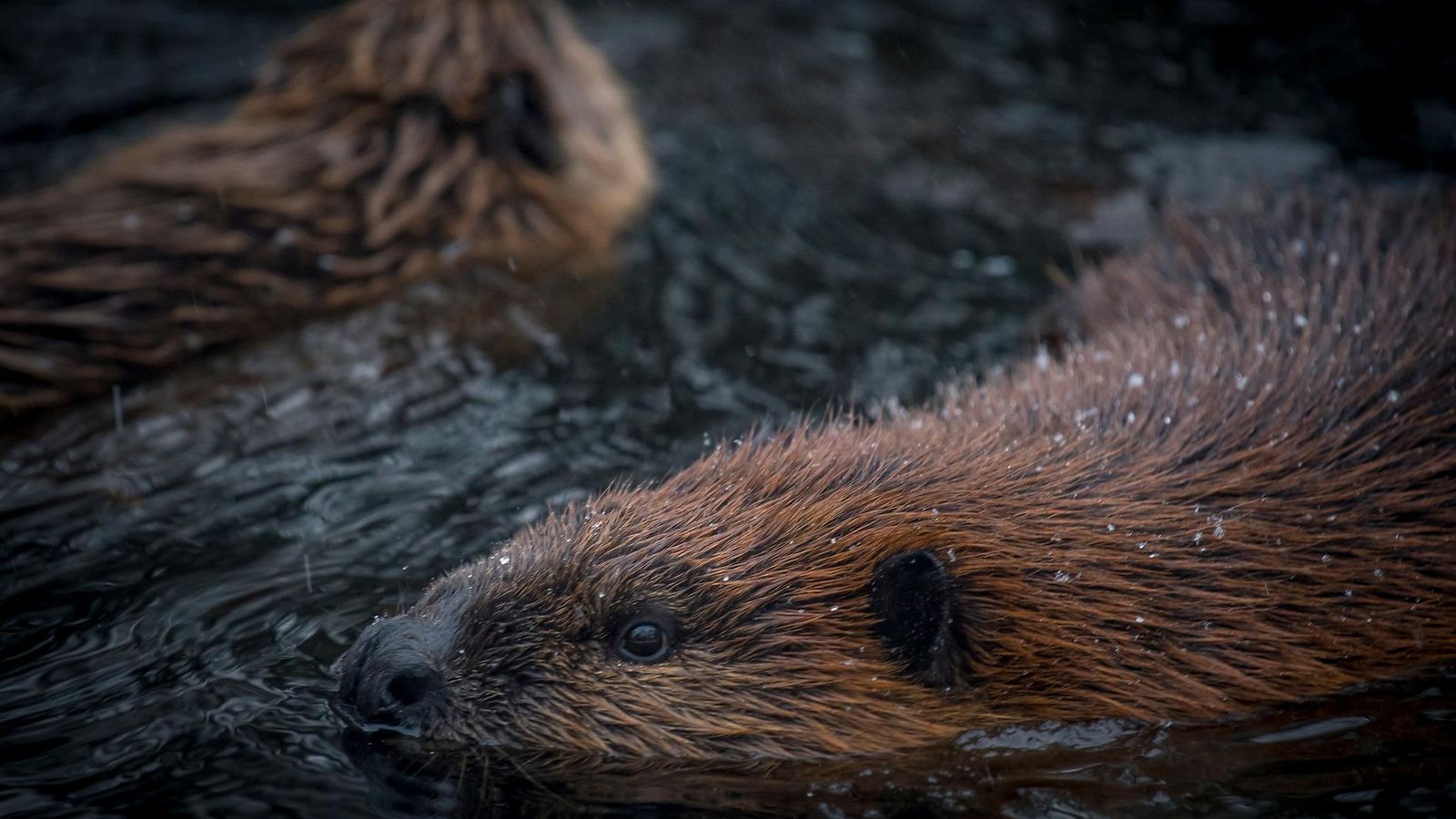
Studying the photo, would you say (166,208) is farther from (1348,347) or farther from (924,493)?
(1348,347)

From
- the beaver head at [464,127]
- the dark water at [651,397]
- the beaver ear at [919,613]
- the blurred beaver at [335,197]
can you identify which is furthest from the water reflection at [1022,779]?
the beaver head at [464,127]

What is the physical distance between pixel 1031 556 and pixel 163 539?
232 centimetres

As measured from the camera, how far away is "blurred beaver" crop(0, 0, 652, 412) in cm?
443

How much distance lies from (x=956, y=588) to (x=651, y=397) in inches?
74.5

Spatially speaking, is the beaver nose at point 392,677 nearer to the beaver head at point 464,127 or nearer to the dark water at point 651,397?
the dark water at point 651,397

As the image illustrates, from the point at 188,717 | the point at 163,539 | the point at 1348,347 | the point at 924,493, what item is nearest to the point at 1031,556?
the point at 924,493

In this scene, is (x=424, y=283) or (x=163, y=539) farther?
(x=424, y=283)

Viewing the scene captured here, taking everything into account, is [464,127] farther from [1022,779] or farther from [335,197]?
[1022,779]

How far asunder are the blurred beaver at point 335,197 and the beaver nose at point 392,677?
1.89 meters

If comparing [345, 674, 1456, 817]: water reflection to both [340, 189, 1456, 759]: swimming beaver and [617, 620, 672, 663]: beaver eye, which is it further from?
[617, 620, 672, 663]: beaver eye

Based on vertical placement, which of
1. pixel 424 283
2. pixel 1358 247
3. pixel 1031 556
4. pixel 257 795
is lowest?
pixel 257 795

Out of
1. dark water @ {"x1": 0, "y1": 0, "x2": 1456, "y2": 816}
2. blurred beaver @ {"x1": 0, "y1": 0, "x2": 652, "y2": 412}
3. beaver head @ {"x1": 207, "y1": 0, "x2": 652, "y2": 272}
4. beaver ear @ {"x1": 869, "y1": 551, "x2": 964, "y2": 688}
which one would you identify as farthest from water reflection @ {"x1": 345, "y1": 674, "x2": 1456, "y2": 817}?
beaver head @ {"x1": 207, "y1": 0, "x2": 652, "y2": 272}

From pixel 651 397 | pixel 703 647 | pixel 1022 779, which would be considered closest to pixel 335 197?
pixel 651 397

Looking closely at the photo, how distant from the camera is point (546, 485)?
4164mm
